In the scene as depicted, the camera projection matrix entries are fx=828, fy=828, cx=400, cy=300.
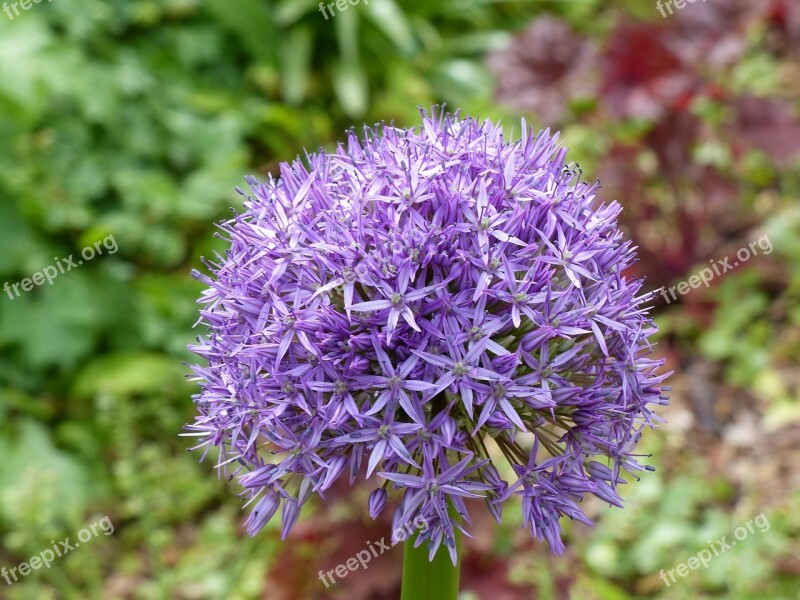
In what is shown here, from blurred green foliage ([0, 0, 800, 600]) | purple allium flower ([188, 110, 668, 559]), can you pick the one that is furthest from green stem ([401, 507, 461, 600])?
blurred green foliage ([0, 0, 800, 600])

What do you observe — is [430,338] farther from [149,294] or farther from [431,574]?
[149,294]

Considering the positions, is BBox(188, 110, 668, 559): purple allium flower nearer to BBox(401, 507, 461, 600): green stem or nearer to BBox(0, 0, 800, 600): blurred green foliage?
BBox(401, 507, 461, 600): green stem

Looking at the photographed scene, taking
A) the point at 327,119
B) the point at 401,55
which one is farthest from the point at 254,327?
the point at 401,55

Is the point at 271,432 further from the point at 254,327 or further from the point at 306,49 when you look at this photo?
the point at 306,49

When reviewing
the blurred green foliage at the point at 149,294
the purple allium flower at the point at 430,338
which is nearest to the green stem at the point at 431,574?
the purple allium flower at the point at 430,338

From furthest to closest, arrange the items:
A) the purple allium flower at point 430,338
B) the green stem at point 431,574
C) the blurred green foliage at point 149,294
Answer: the blurred green foliage at point 149,294 < the green stem at point 431,574 < the purple allium flower at point 430,338

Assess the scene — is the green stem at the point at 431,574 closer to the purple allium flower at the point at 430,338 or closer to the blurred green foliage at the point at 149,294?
the purple allium flower at the point at 430,338

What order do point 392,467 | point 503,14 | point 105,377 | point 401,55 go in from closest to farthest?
point 392,467 → point 105,377 → point 401,55 → point 503,14
